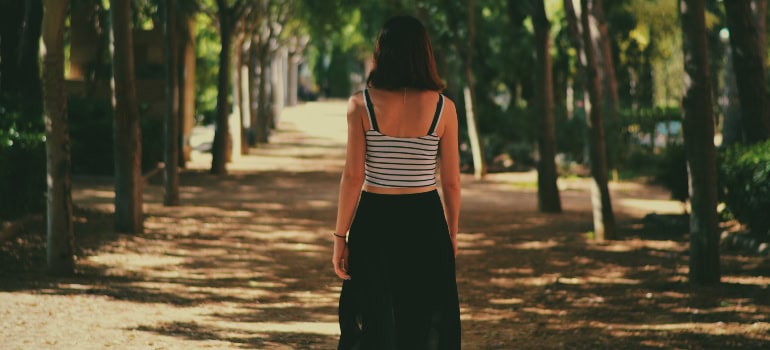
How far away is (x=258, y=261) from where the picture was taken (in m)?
12.1

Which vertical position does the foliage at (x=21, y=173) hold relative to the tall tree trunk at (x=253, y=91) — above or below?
below

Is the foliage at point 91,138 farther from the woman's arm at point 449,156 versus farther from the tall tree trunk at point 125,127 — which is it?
the woman's arm at point 449,156

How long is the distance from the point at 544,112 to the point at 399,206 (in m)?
12.2

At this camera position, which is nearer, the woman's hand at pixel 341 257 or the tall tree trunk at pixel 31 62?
the woman's hand at pixel 341 257

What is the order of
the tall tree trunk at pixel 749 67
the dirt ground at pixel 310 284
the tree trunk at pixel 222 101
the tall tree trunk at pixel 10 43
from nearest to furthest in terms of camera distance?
the dirt ground at pixel 310 284 → the tall tree trunk at pixel 749 67 → the tall tree trunk at pixel 10 43 → the tree trunk at pixel 222 101

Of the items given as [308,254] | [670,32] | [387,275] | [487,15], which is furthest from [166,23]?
[487,15]

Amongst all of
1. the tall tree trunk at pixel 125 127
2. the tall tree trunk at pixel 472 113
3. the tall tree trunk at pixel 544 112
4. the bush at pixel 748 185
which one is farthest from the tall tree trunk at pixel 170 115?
the bush at pixel 748 185

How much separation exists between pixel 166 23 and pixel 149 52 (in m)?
9.59

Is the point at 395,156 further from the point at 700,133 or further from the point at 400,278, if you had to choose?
the point at 700,133

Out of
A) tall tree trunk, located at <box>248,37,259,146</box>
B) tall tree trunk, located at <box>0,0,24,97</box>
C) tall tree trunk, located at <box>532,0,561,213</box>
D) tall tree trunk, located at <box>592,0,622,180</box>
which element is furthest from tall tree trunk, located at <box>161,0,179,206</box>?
tall tree trunk, located at <box>248,37,259,146</box>

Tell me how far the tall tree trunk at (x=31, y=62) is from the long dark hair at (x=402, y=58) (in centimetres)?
1244

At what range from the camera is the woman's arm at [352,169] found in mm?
4730

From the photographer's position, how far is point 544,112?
1670 centimetres

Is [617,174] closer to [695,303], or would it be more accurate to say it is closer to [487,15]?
[695,303]
